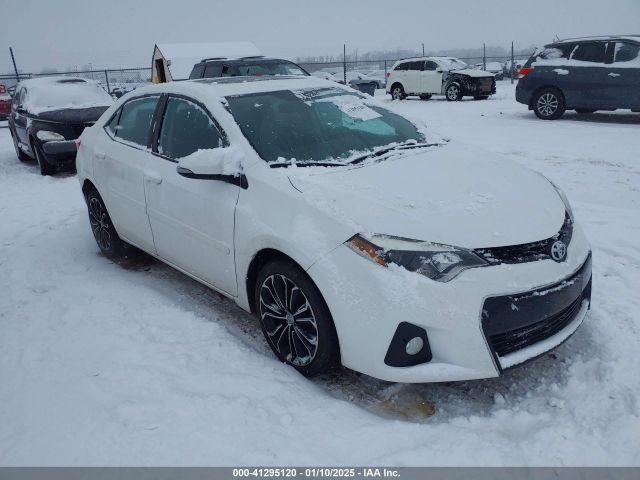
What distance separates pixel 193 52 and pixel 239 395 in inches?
691

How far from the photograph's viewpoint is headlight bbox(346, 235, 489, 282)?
231 cm

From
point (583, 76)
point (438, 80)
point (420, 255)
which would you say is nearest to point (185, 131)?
point (420, 255)

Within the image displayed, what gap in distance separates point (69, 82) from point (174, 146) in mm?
7713

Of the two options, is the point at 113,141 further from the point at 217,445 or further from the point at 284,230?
the point at 217,445

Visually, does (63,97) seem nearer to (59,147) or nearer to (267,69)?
(59,147)

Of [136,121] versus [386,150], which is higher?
[136,121]

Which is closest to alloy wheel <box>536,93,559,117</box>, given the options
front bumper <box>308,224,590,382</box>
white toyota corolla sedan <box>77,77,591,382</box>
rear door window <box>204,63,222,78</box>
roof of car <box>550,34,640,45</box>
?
roof of car <box>550,34,640,45</box>

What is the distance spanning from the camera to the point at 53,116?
8453 mm

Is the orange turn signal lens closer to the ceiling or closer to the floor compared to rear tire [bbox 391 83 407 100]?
closer to the ceiling

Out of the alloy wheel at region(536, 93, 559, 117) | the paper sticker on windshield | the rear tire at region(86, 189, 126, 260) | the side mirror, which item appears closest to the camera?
the side mirror

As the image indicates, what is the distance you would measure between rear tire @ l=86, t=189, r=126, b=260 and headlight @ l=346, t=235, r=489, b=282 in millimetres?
2970

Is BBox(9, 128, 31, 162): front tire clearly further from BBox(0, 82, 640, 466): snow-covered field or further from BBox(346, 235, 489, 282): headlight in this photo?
BBox(346, 235, 489, 282): headlight

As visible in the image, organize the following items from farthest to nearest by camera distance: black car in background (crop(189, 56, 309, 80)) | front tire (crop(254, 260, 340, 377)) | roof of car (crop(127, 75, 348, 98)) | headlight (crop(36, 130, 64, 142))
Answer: black car in background (crop(189, 56, 309, 80)), headlight (crop(36, 130, 64, 142)), roof of car (crop(127, 75, 348, 98)), front tire (crop(254, 260, 340, 377))

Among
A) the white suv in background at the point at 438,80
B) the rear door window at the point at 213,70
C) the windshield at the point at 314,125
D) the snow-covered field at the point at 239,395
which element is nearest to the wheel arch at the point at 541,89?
the white suv in background at the point at 438,80
